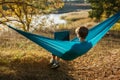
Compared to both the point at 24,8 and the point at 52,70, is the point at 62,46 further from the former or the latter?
the point at 24,8

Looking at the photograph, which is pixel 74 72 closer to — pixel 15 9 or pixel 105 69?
pixel 105 69

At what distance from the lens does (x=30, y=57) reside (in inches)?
271

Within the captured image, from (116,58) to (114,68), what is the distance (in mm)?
824

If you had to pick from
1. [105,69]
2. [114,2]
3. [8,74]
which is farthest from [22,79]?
[114,2]

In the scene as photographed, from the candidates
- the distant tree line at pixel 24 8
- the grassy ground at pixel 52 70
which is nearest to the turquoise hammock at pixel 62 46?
the grassy ground at pixel 52 70

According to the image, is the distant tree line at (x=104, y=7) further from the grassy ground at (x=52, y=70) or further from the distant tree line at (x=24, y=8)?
the grassy ground at (x=52, y=70)

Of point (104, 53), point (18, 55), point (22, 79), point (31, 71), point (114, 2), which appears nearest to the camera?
point (22, 79)

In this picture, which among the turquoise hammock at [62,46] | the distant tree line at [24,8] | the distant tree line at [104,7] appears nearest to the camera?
the turquoise hammock at [62,46]

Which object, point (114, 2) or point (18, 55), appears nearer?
point (18, 55)

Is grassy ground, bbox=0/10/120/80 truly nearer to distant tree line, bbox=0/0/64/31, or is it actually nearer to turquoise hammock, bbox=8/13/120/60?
turquoise hammock, bbox=8/13/120/60

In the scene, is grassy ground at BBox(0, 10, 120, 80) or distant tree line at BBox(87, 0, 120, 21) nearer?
grassy ground at BBox(0, 10, 120, 80)

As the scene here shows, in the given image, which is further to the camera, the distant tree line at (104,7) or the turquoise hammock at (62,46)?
the distant tree line at (104,7)

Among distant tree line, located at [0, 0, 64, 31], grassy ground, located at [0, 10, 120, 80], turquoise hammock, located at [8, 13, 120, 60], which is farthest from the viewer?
distant tree line, located at [0, 0, 64, 31]

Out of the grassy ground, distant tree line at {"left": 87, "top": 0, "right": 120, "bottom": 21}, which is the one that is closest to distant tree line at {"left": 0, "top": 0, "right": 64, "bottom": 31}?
the grassy ground
